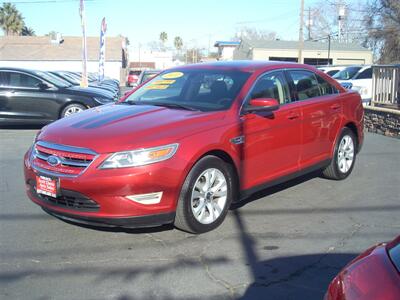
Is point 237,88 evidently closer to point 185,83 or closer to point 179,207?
point 185,83

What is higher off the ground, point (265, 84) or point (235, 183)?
point (265, 84)

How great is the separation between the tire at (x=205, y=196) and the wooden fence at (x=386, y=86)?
31.2 feet

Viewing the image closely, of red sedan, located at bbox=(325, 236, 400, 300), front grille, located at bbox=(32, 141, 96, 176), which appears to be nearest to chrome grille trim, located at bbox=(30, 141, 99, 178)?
front grille, located at bbox=(32, 141, 96, 176)

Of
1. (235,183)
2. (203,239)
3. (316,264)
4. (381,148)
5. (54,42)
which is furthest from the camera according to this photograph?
(54,42)

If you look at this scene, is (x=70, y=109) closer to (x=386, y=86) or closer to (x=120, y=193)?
(x=120, y=193)

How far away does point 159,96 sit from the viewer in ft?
19.0

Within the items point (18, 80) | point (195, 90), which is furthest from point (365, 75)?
point (195, 90)

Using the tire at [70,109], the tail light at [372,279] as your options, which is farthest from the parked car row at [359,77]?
the tail light at [372,279]

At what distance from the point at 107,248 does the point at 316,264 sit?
1838 mm

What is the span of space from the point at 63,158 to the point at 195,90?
73.1 inches

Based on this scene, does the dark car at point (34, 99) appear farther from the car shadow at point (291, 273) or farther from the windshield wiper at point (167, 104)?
the car shadow at point (291, 273)

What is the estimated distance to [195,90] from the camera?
567cm

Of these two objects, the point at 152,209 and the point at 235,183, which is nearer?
the point at 152,209

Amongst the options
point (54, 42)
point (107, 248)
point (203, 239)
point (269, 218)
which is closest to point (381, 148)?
point (269, 218)
